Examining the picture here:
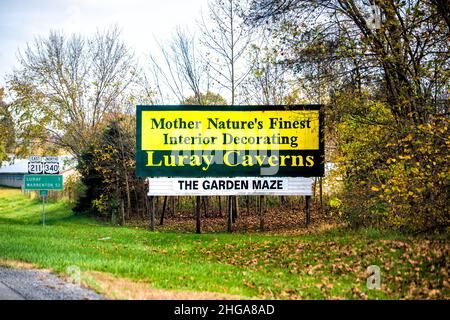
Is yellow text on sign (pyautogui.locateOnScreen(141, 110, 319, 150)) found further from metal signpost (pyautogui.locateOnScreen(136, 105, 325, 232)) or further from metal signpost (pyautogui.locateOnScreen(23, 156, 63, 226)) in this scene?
metal signpost (pyautogui.locateOnScreen(23, 156, 63, 226))

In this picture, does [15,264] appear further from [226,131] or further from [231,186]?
[226,131]

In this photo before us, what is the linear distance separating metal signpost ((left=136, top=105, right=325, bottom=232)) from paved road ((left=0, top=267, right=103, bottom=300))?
12.8 meters

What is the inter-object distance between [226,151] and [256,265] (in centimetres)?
959

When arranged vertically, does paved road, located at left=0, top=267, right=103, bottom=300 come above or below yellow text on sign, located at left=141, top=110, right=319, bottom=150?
below

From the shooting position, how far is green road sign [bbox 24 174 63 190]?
24.7 metres

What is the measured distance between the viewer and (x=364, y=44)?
49.7 feet

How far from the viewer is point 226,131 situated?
2261 cm

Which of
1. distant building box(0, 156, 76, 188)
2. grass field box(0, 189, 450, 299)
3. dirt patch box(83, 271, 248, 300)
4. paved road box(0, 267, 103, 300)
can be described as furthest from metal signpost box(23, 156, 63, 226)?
distant building box(0, 156, 76, 188)

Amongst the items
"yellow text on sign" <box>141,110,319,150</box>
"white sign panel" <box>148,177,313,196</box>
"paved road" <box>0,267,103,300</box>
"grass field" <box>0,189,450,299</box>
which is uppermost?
"yellow text on sign" <box>141,110,319,150</box>

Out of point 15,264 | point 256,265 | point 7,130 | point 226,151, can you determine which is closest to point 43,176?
point 226,151

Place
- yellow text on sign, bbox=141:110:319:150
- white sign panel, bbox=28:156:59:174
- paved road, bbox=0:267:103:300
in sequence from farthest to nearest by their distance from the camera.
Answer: white sign panel, bbox=28:156:59:174, yellow text on sign, bbox=141:110:319:150, paved road, bbox=0:267:103:300

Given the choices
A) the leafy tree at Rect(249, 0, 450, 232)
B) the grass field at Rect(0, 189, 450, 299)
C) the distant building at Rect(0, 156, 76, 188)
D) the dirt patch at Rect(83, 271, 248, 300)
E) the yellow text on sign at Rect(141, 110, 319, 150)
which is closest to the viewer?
the dirt patch at Rect(83, 271, 248, 300)
